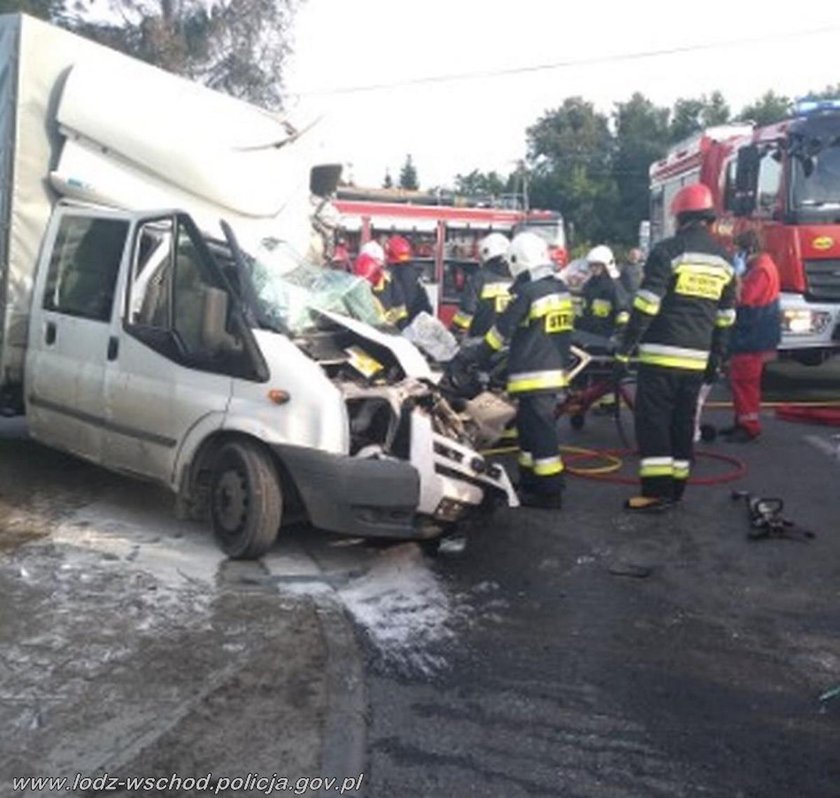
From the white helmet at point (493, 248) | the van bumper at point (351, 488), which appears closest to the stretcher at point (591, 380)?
the white helmet at point (493, 248)

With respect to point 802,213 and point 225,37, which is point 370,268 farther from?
point 225,37

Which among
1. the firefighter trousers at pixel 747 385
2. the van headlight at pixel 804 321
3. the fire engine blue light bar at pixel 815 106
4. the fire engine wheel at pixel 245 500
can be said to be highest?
the fire engine blue light bar at pixel 815 106

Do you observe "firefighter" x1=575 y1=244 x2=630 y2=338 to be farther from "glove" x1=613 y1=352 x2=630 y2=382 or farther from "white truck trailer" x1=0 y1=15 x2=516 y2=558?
"white truck trailer" x1=0 y1=15 x2=516 y2=558

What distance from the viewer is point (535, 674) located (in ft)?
14.3

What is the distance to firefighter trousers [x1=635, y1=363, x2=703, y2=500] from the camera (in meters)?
6.89

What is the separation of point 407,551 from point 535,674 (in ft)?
5.94

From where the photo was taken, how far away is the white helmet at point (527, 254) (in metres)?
6.98

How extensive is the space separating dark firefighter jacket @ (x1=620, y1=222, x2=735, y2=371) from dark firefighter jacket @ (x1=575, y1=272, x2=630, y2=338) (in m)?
3.37

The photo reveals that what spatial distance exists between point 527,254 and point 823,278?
5.39m

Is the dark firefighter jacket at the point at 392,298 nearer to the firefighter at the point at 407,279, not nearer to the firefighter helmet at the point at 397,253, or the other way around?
the firefighter at the point at 407,279

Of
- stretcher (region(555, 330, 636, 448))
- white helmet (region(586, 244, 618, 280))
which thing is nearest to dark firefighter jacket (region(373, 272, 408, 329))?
white helmet (region(586, 244, 618, 280))

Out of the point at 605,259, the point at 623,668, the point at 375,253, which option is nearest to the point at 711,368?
the point at 605,259

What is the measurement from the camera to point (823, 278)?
36.2 ft

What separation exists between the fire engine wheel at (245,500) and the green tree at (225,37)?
22.5 m
